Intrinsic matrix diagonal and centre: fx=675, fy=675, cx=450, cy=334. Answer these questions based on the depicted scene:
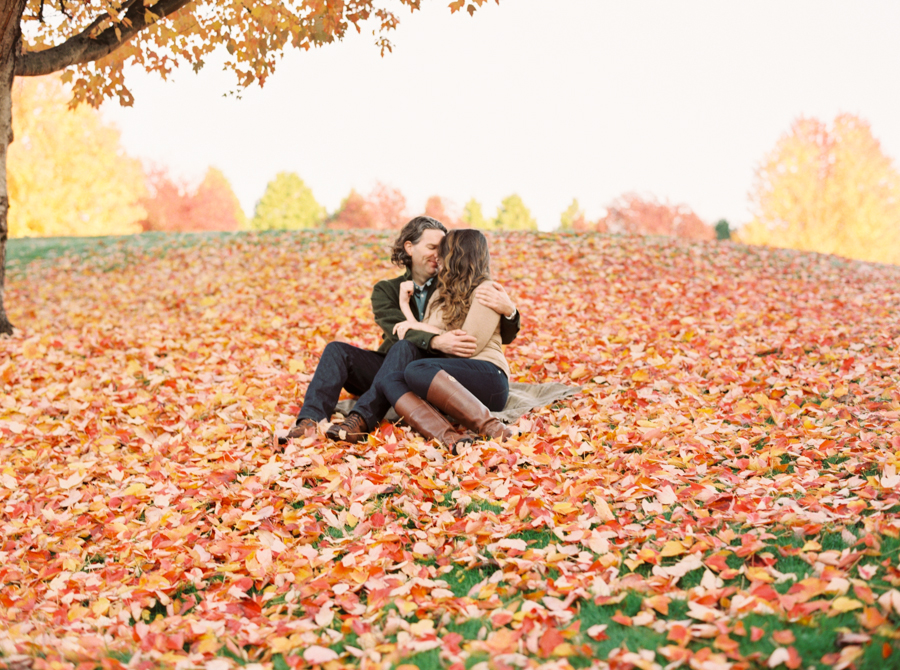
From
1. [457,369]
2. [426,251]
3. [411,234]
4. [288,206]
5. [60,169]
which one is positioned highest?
→ [288,206]

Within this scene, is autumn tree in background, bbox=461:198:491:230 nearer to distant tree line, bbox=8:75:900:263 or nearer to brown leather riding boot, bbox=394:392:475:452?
distant tree line, bbox=8:75:900:263

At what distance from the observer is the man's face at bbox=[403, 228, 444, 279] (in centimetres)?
462

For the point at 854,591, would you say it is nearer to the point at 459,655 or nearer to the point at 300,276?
the point at 459,655

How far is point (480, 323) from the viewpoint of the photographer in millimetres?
4238

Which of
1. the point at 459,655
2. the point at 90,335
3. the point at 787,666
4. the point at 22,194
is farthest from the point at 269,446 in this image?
the point at 22,194

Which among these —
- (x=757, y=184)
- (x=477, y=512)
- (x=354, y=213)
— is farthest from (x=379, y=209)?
(x=477, y=512)

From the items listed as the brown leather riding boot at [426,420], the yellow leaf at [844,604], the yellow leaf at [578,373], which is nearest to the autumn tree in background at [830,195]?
the yellow leaf at [578,373]

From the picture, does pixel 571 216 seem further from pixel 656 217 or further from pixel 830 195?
pixel 830 195

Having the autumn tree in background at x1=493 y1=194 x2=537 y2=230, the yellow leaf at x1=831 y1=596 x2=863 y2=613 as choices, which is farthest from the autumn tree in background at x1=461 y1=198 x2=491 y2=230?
the yellow leaf at x1=831 y1=596 x2=863 y2=613

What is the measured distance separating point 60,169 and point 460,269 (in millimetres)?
20105

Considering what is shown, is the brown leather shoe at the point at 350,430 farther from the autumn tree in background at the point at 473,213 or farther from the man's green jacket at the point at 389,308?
the autumn tree in background at the point at 473,213

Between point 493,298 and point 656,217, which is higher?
point 656,217

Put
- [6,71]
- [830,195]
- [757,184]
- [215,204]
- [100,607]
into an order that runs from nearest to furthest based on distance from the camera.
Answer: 1. [100,607]
2. [6,71]
3. [830,195]
4. [757,184]
5. [215,204]

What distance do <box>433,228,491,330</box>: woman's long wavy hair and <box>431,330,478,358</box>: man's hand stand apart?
0.53 ft
